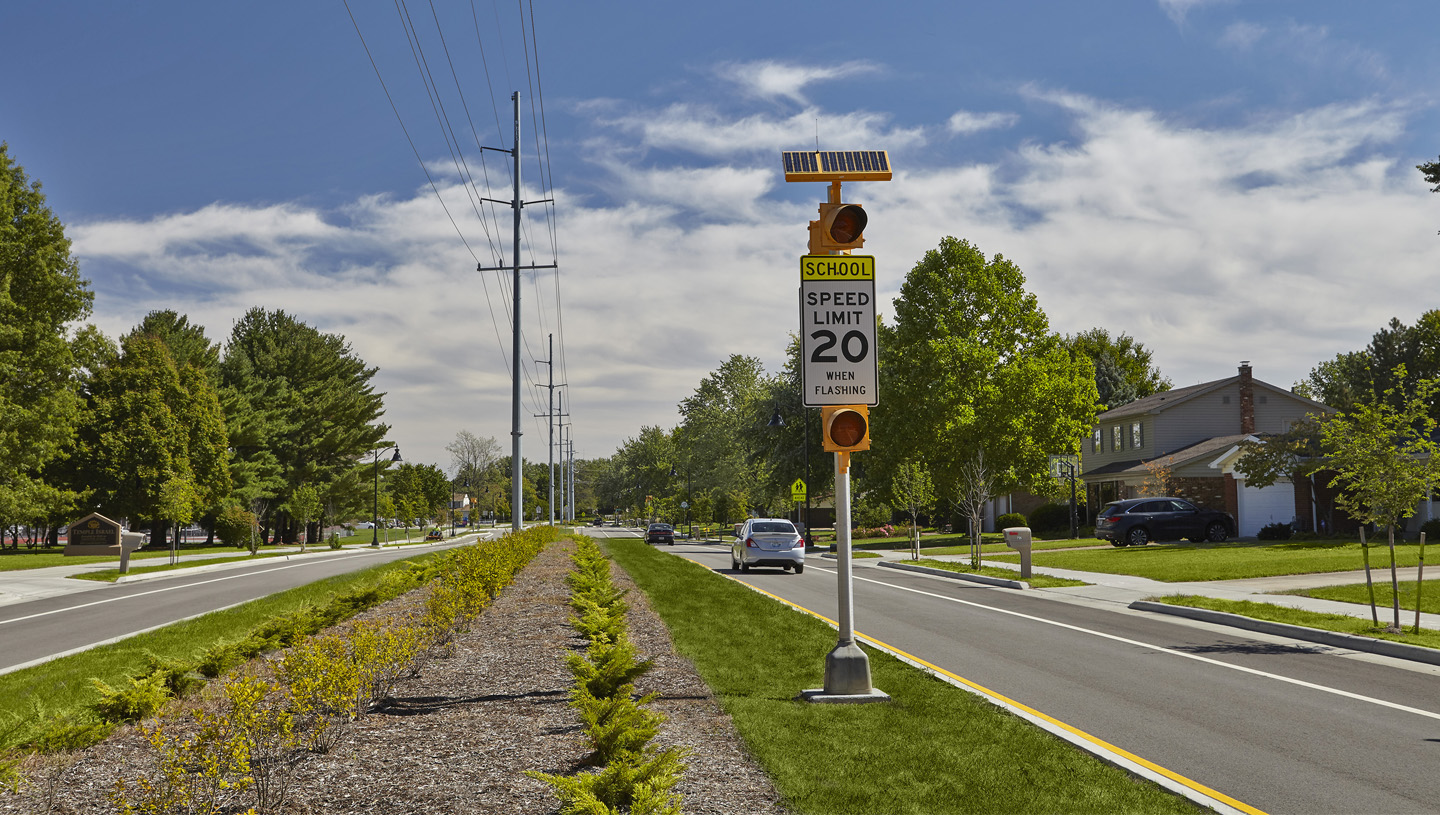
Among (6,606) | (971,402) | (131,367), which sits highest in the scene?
(131,367)

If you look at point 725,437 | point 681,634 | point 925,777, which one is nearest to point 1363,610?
point 681,634

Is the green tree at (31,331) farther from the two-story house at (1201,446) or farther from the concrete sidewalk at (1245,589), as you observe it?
the two-story house at (1201,446)

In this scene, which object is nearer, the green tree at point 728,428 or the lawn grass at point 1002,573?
the lawn grass at point 1002,573

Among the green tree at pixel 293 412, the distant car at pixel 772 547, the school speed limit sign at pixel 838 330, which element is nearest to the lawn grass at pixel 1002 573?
the distant car at pixel 772 547

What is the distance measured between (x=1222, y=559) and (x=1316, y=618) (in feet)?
45.7

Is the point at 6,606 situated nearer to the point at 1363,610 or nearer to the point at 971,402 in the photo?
the point at 1363,610

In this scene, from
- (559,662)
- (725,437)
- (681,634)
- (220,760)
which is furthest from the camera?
(725,437)

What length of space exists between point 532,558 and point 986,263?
89.2ft

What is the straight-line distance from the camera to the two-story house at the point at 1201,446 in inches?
1535

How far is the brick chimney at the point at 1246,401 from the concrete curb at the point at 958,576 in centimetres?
2484

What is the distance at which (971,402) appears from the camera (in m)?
40.2

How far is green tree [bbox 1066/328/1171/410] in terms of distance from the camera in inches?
2758

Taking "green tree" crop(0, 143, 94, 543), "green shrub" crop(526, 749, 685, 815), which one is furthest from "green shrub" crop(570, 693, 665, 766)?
"green tree" crop(0, 143, 94, 543)

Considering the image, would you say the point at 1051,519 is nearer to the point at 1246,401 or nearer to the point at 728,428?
the point at 1246,401
